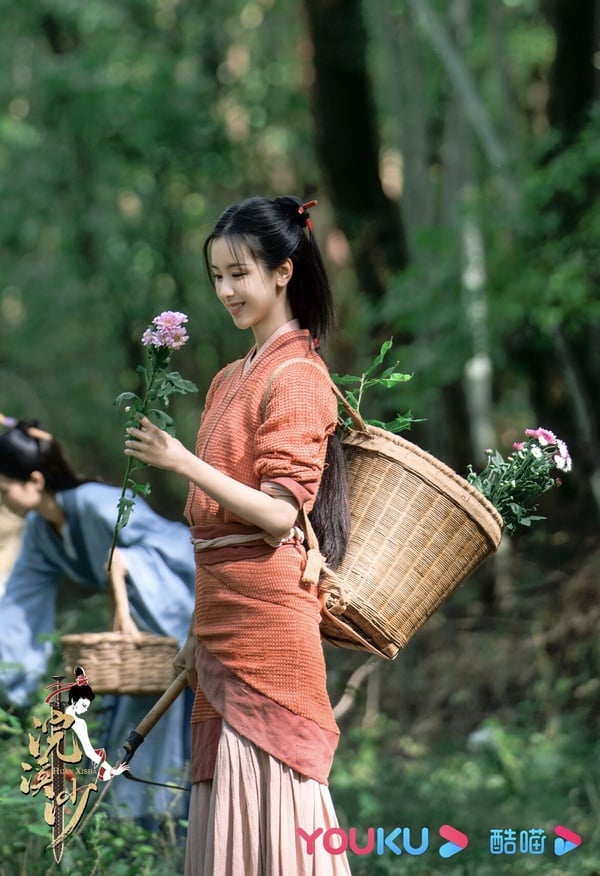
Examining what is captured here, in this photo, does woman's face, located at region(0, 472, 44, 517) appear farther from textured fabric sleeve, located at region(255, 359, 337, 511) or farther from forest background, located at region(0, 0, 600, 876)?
textured fabric sleeve, located at region(255, 359, 337, 511)

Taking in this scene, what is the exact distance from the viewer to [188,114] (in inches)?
517

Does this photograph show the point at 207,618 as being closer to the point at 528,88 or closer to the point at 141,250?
the point at 141,250

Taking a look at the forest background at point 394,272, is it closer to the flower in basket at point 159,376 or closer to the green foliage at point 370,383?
the green foliage at point 370,383

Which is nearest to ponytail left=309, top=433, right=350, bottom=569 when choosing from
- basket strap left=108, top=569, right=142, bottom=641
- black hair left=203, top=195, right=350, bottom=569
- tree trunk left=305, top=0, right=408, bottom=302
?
black hair left=203, top=195, right=350, bottom=569

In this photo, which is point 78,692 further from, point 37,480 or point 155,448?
point 37,480

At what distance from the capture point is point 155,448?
9.33 feet

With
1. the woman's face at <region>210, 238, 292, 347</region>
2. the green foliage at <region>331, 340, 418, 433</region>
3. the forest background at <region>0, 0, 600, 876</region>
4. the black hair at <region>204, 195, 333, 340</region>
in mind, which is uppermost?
the forest background at <region>0, 0, 600, 876</region>

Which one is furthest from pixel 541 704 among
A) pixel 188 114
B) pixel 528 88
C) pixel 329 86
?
pixel 528 88

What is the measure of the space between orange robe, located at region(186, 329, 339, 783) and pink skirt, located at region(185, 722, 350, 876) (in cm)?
4

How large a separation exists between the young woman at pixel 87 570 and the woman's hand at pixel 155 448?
7.68 feet

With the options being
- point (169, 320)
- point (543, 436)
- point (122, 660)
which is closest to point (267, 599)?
point (169, 320)

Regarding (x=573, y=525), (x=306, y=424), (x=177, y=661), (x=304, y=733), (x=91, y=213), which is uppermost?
(x=91, y=213)

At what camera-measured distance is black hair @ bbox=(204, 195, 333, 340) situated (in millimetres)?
3133

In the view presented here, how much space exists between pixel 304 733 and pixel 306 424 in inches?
26.6
